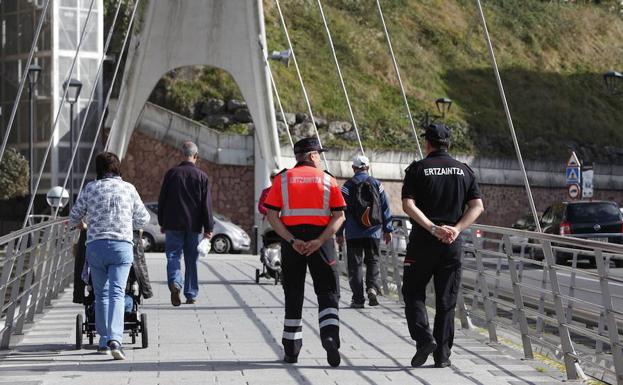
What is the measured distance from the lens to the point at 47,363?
10781 mm

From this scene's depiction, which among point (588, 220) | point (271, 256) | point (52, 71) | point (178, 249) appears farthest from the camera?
point (52, 71)

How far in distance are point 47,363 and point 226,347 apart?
1655 millimetres

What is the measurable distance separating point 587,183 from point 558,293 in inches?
1163

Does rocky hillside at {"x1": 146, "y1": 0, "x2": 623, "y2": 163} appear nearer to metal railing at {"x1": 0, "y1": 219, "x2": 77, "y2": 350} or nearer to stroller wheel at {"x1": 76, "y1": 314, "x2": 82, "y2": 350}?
metal railing at {"x1": 0, "y1": 219, "x2": 77, "y2": 350}

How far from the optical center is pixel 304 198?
10.7 m

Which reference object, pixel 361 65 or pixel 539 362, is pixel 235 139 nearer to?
pixel 361 65

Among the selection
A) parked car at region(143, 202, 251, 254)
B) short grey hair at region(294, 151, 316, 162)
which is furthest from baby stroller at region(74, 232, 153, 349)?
parked car at region(143, 202, 251, 254)

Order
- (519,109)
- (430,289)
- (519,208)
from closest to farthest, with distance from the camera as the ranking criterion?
(430,289)
(519,208)
(519,109)

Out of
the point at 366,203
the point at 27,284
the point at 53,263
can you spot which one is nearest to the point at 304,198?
the point at 27,284

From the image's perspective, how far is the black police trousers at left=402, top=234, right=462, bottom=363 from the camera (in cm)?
1042

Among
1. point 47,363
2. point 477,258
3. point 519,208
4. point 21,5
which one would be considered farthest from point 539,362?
point 21,5

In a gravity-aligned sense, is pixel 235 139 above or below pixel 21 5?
below

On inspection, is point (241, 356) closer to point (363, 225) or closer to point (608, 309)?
point (608, 309)

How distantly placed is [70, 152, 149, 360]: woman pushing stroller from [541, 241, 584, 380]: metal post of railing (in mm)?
3341
